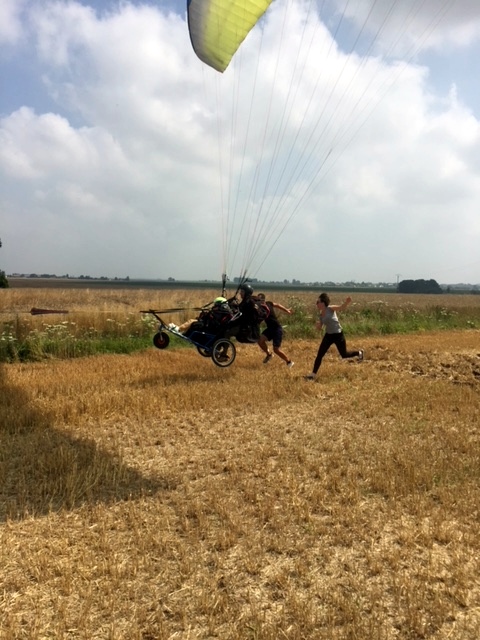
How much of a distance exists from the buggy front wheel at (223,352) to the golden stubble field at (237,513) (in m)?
1.27

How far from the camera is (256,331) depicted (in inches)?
383

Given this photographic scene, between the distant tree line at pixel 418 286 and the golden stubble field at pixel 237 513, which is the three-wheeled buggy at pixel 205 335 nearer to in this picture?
the golden stubble field at pixel 237 513

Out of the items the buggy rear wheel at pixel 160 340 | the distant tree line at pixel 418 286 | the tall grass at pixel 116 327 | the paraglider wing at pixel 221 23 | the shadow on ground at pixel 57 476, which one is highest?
the paraglider wing at pixel 221 23

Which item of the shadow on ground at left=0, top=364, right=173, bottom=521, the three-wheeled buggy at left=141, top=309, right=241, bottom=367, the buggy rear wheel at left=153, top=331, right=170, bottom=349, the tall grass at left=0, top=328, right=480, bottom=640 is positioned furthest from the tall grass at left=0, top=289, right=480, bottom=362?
the shadow on ground at left=0, top=364, right=173, bottom=521

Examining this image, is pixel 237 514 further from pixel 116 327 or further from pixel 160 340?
pixel 116 327

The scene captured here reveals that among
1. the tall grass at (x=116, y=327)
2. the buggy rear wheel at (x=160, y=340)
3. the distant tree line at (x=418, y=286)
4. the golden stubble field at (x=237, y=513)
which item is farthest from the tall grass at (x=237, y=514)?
the distant tree line at (x=418, y=286)

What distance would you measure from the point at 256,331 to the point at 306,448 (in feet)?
12.4

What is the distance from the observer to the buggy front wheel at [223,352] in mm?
9992

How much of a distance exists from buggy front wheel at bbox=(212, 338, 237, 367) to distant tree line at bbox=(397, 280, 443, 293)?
120518mm

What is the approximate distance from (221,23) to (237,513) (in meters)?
6.31

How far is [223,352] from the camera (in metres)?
10.2

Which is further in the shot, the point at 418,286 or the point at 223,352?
the point at 418,286

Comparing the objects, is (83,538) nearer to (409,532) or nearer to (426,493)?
(409,532)

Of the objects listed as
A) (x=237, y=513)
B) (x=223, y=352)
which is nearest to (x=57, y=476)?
(x=237, y=513)
